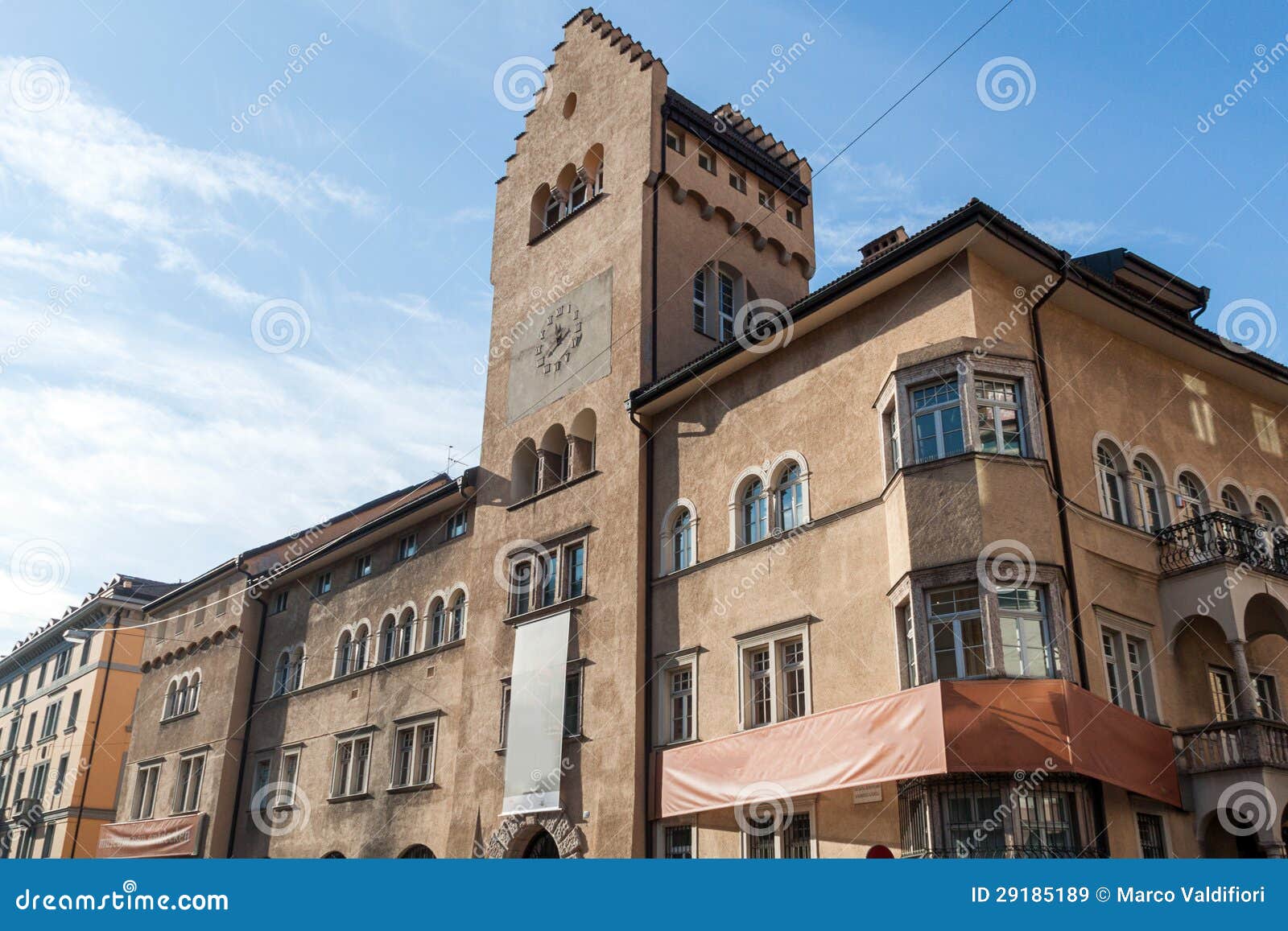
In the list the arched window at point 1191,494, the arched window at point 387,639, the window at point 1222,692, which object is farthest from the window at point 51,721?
the window at point 1222,692

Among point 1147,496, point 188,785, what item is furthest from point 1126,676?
point 188,785

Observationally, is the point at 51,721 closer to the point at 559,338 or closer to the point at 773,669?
the point at 559,338

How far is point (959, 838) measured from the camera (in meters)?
15.7

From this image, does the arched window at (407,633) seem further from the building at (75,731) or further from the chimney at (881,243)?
the building at (75,731)

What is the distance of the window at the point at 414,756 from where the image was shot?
91.6 ft

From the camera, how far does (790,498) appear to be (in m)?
20.9

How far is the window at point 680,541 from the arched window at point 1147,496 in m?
8.38

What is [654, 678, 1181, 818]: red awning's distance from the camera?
15.4 m

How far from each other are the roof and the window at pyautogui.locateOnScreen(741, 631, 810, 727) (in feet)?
19.6

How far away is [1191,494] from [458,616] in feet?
58.0

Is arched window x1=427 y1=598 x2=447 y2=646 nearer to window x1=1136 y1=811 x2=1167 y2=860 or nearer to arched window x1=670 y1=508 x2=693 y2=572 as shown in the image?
arched window x1=670 y1=508 x2=693 y2=572

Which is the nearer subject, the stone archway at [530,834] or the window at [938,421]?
the window at [938,421]

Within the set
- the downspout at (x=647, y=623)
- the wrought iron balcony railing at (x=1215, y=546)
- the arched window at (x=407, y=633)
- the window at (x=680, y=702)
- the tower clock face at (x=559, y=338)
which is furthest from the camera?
the arched window at (x=407, y=633)

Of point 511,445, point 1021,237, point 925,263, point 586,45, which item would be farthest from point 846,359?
point 586,45
